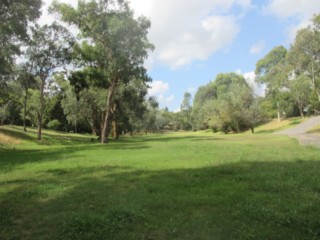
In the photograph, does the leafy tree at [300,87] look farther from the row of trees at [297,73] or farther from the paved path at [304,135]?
the paved path at [304,135]

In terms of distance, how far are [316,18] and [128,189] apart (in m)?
42.5

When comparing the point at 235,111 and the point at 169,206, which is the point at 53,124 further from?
the point at 169,206

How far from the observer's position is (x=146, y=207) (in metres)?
7.68

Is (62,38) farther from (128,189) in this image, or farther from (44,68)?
(128,189)

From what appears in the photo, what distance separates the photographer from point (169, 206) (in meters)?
7.69

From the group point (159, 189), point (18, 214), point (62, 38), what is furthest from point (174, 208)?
point (62, 38)

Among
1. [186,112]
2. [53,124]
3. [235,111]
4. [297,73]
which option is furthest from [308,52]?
[186,112]

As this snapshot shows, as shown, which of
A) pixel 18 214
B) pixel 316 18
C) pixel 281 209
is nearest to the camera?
pixel 281 209

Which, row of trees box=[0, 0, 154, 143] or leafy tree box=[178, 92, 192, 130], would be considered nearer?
row of trees box=[0, 0, 154, 143]

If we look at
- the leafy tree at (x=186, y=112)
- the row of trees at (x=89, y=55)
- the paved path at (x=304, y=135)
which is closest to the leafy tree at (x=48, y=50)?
the row of trees at (x=89, y=55)

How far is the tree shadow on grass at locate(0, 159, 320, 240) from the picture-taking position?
6051 millimetres

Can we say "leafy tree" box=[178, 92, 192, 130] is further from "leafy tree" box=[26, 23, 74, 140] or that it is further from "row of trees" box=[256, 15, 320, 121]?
"leafy tree" box=[26, 23, 74, 140]

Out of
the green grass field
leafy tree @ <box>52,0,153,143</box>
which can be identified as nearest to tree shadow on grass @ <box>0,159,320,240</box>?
the green grass field

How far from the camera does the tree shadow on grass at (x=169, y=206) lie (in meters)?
6.05
